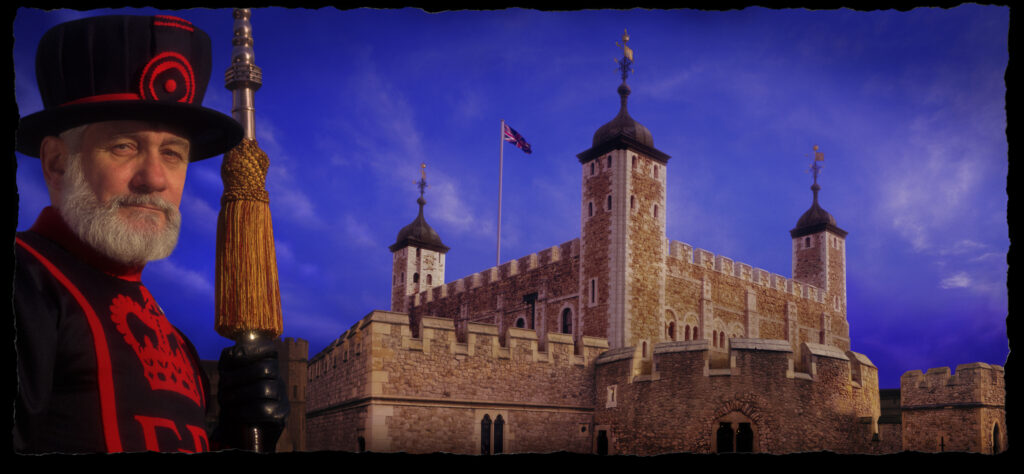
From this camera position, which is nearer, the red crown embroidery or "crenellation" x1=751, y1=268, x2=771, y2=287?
the red crown embroidery

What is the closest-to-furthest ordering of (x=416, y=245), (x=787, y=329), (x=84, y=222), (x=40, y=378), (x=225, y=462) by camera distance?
1. (x=40, y=378)
2. (x=84, y=222)
3. (x=225, y=462)
4. (x=787, y=329)
5. (x=416, y=245)

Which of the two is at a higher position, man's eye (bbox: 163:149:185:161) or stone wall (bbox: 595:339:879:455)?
man's eye (bbox: 163:149:185:161)

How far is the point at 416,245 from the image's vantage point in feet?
80.4

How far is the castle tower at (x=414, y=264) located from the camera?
79.9 ft

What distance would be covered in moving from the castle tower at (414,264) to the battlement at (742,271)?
306 inches

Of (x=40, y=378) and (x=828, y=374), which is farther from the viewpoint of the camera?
(x=828, y=374)

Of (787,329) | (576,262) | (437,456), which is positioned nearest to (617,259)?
(576,262)

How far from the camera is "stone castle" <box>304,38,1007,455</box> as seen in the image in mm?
12695

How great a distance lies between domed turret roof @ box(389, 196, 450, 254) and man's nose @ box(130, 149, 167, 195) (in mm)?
20783

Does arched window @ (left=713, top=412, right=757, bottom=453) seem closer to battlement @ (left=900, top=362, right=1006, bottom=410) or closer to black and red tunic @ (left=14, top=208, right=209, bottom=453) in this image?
battlement @ (left=900, top=362, right=1006, bottom=410)

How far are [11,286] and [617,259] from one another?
49.4 feet

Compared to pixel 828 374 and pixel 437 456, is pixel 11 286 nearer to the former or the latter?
pixel 437 456

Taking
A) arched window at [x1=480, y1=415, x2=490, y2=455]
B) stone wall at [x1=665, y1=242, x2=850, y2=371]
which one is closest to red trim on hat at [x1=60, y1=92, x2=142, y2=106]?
arched window at [x1=480, y1=415, x2=490, y2=455]

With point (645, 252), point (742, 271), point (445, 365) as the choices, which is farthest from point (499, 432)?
point (742, 271)
